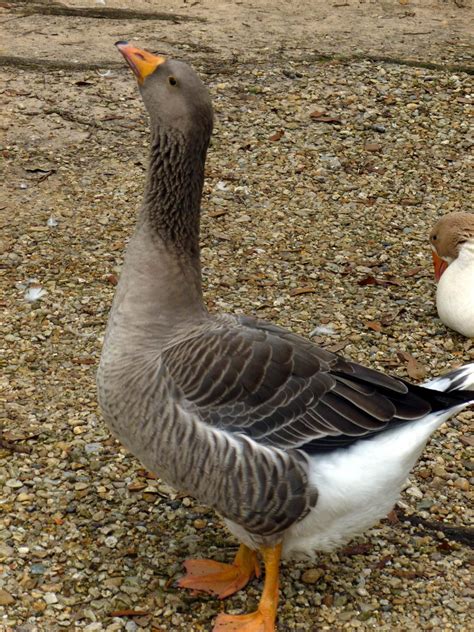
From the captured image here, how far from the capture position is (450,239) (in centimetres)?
607

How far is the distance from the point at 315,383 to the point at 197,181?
3.21ft

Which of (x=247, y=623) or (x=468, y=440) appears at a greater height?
(x=468, y=440)

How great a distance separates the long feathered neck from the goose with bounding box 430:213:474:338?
2.33 m

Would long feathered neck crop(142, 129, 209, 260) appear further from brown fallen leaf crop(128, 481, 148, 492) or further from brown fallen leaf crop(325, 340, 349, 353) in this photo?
brown fallen leaf crop(325, 340, 349, 353)

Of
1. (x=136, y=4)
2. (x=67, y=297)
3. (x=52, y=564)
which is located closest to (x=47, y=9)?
(x=136, y=4)

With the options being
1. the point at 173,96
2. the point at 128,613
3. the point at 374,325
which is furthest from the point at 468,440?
the point at 173,96

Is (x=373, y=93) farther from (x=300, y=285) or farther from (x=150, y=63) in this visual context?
(x=150, y=63)

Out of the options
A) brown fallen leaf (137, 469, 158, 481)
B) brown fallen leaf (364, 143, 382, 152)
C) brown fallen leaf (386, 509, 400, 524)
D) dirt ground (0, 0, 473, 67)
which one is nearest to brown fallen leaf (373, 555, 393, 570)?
brown fallen leaf (386, 509, 400, 524)

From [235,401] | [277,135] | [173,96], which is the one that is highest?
[173,96]

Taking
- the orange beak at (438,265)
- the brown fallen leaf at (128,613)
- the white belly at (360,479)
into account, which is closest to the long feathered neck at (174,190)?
the white belly at (360,479)

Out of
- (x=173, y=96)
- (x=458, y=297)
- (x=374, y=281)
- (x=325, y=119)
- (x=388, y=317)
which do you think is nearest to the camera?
(x=173, y=96)

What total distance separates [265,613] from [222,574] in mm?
307

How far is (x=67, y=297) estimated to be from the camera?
5.98m

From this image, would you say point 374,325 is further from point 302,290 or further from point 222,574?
point 222,574
